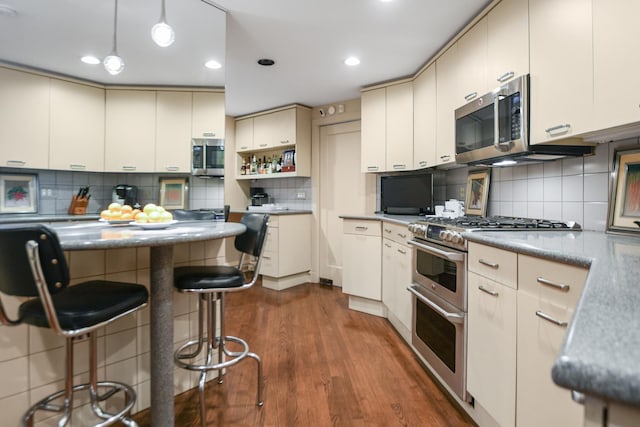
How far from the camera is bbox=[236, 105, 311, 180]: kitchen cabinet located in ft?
14.1

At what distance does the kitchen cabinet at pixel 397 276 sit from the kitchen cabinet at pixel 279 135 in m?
1.79

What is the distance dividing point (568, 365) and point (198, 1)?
251 cm

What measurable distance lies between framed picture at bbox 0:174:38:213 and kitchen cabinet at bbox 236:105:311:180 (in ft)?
9.16

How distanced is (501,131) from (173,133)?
7.01ft

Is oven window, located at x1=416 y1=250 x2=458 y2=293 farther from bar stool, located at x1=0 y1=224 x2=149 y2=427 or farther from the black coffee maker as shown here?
the black coffee maker

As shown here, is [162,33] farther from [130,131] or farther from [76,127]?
[76,127]

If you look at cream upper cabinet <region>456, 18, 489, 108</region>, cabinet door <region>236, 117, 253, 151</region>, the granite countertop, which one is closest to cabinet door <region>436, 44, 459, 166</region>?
cream upper cabinet <region>456, 18, 489, 108</region>

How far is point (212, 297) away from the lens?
1.68 meters

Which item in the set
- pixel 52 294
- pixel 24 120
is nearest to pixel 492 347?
pixel 52 294

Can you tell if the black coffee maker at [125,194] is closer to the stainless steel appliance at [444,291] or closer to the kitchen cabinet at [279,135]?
the stainless steel appliance at [444,291]

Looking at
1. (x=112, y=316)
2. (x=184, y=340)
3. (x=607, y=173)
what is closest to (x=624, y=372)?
(x=112, y=316)

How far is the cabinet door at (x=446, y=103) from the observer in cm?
251

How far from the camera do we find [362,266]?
127 inches

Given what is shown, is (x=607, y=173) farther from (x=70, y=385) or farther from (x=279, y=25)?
(x=70, y=385)
